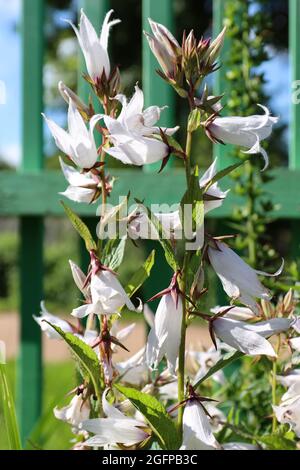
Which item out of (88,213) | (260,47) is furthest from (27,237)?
(260,47)

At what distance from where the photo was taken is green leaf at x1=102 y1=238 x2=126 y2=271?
3.12 feet

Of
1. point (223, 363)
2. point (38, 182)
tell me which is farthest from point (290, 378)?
point (38, 182)

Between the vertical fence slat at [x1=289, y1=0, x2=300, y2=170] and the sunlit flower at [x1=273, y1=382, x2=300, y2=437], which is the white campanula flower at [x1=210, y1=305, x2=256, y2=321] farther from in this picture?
the vertical fence slat at [x1=289, y1=0, x2=300, y2=170]

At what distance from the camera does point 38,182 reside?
7.14ft

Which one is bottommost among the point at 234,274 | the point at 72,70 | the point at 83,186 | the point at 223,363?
Answer: the point at 223,363

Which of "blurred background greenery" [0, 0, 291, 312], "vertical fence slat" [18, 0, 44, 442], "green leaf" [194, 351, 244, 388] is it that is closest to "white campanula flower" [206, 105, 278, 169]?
"green leaf" [194, 351, 244, 388]

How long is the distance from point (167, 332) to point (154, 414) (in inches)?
3.9

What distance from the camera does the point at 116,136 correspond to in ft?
2.79

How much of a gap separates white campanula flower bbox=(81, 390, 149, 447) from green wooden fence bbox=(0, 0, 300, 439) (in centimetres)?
123

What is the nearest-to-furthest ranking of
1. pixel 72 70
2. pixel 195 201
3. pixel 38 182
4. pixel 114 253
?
pixel 195 201
pixel 114 253
pixel 38 182
pixel 72 70

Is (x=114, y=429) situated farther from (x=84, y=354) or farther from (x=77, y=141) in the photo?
(x=77, y=141)

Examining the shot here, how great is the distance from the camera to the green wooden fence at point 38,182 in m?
2.12

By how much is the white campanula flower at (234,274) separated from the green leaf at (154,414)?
0.15 m
